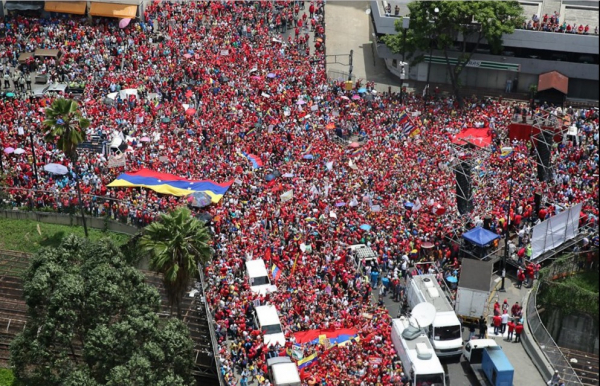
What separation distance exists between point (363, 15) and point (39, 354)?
56.3 m

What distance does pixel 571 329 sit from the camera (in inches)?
2009

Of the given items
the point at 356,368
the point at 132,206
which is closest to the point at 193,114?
the point at 132,206

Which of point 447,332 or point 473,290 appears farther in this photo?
point 473,290

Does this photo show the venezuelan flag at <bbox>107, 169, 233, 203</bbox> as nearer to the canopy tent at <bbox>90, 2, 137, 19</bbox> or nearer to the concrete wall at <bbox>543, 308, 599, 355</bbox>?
the concrete wall at <bbox>543, 308, 599, 355</bbox>

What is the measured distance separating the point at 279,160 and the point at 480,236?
17.2 m

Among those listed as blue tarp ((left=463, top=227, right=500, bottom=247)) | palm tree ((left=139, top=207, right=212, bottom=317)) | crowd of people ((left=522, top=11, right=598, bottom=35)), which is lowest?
blue tarp ((left=463, top=227, right=500, bottom=247))

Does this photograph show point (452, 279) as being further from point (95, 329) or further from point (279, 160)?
point (95, 329)

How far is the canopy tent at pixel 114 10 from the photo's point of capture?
3334 inches

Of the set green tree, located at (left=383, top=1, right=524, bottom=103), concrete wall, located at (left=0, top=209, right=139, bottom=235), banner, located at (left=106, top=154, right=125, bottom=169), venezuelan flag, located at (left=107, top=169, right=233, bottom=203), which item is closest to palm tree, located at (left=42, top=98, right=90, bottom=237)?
venezuelan flag, located at (left=107, top=169, right=233, bottom=203)

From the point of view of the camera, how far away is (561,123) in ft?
209

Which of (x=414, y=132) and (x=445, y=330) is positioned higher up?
(x=414, y=132)

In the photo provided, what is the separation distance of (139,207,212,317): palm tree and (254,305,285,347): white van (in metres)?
4.62

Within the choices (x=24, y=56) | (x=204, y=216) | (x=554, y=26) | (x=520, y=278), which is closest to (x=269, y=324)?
(x=204, y=216)

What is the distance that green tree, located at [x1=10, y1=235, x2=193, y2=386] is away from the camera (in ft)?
139
